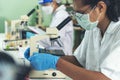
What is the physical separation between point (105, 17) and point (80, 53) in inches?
12.3

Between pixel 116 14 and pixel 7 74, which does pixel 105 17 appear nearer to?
pixel 116 14

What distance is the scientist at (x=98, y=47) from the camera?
1.04 m

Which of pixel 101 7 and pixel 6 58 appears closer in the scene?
pixel 6 58

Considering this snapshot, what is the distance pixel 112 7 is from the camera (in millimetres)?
1169

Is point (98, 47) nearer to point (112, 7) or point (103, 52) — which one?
point (103, 52)

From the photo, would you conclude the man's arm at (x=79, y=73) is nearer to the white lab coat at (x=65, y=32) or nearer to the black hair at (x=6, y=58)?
the black hair at (x=6, y=58)

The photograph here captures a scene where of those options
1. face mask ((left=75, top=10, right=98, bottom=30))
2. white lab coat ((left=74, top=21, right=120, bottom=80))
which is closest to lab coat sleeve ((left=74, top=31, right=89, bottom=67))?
white lab coat ((left=74, top=21, right=120, bottom=80))

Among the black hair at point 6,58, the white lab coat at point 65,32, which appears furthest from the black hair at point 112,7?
the white lab coat at point 65,32

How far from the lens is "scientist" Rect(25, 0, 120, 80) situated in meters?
1.04

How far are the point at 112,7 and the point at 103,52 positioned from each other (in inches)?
8.7

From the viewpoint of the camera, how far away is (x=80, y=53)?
1420mm

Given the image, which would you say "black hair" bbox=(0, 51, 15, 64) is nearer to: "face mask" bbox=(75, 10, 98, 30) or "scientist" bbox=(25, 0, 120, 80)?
"scientist" bbox=(25, 0, 120, 80)

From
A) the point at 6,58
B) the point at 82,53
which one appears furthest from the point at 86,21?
the point at 6,58

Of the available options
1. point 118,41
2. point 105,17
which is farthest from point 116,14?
point 118,41
